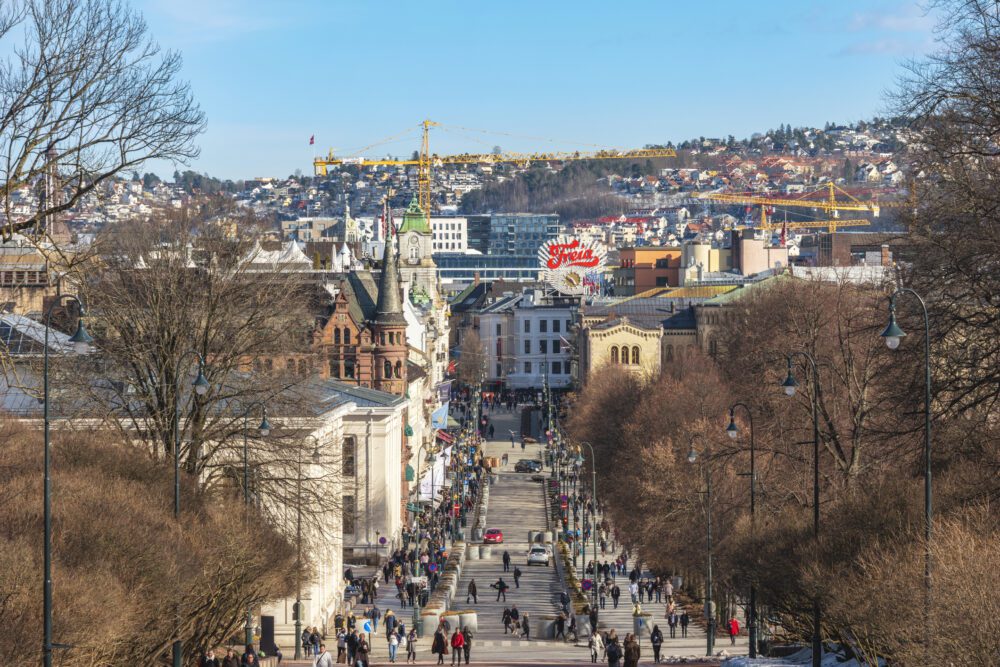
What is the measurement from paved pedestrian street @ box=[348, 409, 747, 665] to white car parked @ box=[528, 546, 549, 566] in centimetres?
30

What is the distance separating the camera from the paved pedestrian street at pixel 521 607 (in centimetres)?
6100

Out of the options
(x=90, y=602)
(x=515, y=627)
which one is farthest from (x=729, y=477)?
(x=90, y=602)

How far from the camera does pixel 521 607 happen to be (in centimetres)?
7931

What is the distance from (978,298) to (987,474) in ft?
13.0

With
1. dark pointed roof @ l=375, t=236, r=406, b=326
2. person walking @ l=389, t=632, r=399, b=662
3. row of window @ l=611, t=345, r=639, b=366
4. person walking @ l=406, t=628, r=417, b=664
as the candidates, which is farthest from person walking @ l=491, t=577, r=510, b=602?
row of window @ l=611, t=345, r=639, b=366

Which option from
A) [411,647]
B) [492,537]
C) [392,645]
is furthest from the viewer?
[492,537]

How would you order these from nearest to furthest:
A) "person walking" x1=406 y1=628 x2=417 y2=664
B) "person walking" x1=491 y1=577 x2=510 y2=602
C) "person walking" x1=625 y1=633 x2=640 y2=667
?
"person walking" x1=625 y1=633 x2=640 y2=667 < "person walking" x1=406 y1=628 x2=417 y2=664 < "person walking" x1=491 y1=577 x2=510 y2=602

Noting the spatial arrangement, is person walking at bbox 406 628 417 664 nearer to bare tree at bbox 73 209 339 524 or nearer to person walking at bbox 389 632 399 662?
person walking at bbox 389 632 399 662

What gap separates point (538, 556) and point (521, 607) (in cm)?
1753

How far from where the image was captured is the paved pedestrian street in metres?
61.0

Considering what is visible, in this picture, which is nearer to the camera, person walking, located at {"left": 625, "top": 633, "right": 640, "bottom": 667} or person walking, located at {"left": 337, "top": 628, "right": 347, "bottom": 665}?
person walking, located at {"left": 625, "top": 633, "right": 640, "bottom": 667}

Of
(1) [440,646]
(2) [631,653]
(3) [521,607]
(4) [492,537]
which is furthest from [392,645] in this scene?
(4) [492,537]

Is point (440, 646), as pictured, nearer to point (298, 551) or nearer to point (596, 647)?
point (596, 647)

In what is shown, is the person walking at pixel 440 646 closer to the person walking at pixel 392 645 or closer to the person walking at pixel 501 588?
the person walking at pixel 392 645
